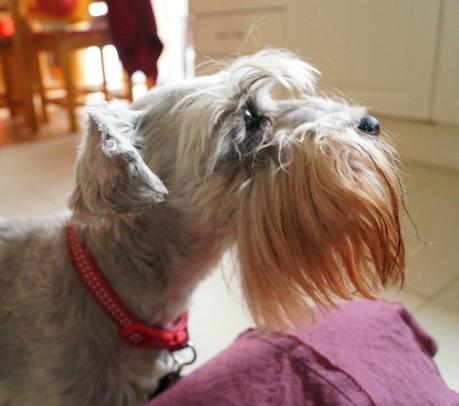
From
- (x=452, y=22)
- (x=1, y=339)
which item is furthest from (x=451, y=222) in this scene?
(x=1, y=339)

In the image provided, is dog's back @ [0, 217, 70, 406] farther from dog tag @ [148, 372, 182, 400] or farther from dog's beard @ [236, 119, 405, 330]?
dog's beard @ [236, 119, 405, 330]

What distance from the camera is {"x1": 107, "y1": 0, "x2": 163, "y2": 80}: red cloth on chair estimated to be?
255 cm

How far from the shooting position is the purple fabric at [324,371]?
1036 mm

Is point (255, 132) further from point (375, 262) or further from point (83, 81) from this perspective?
point (83, 81)

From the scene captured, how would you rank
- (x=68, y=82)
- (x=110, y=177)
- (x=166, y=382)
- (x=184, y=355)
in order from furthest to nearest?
(x=68, y=82) < (x=184, y=355) < (x=166, y=382) < (x=110, y=177)

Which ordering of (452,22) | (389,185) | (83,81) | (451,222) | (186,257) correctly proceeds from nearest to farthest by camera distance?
1. (389,185)
2. (186,257)
3. (451,222)
4. (452,22)
5. (83,81)

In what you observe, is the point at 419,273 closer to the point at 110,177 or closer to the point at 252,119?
the point at 252,119

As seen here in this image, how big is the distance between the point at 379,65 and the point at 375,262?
1703 mm

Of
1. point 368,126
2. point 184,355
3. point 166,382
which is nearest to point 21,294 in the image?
point 166,382

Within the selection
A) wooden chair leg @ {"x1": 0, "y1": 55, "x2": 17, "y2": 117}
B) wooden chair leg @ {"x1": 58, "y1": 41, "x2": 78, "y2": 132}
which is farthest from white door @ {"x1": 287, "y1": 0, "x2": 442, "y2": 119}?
wooden chair leg @ {"x1": 0, "y1": 55, "x2": 17, "y2": 117}

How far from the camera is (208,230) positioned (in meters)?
1.07

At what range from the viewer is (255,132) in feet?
3.42

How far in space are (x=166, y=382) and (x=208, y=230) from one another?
1.26 feet

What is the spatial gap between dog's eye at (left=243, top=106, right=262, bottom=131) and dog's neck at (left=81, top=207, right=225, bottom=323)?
219 mm
